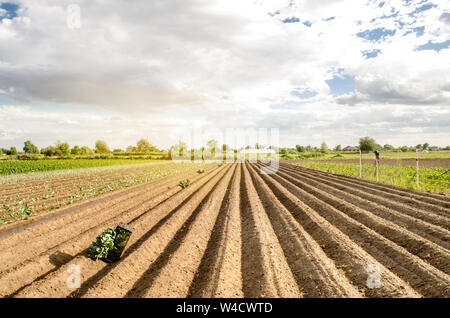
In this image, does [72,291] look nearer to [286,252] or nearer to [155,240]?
[155,240]

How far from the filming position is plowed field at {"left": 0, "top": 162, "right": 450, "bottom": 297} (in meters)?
4.70

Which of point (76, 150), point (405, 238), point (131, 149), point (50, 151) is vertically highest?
point (131, 149)

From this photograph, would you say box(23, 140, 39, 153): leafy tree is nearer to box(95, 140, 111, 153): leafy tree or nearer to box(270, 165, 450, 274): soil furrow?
box(95, 140, 111, 153): leafy tree

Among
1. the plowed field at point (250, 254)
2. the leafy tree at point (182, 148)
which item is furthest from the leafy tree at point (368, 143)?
the leafy tree at point (182, 148)

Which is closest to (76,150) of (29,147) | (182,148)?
(182,148)

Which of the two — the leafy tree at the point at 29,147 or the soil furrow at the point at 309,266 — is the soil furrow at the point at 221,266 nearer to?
the soil furrow at the point at 309,266

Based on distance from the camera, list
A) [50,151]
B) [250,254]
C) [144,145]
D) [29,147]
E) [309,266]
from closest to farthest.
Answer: [309,266], [250,254], [50,151], [144,145], [29,147]

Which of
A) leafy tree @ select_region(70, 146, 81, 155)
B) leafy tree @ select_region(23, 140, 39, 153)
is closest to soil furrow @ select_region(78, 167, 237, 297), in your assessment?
leafy tree @ select_region(70, 146, 81, 155)

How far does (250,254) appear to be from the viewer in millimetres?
6215

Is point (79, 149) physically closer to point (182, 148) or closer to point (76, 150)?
point (76, 150)
